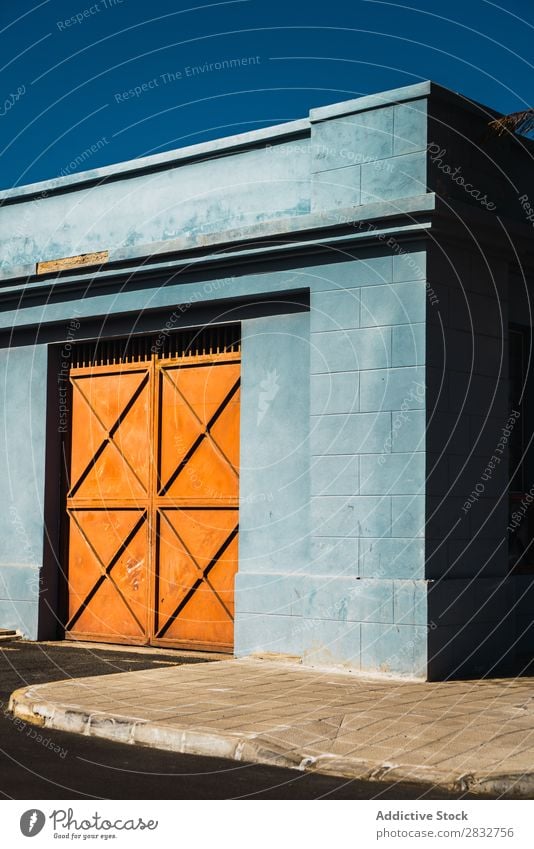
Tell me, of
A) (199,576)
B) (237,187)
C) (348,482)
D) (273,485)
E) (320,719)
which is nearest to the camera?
(320,719)

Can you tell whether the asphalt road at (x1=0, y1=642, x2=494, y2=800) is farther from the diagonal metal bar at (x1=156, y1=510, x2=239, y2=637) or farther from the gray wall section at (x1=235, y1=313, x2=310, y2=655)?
the diagonal metal bar at (x1=156, y1=510, x2=239, y2=637)

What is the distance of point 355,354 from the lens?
426 inches

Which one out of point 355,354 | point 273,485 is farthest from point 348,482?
point 355,354

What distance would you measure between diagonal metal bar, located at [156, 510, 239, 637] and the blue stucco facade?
44 cm

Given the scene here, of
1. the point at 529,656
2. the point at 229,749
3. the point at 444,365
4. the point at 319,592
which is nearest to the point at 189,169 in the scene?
the point at 444,365

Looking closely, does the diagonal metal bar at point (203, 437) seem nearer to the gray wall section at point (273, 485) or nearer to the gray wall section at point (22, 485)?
the gray wall section at point (273, 485)

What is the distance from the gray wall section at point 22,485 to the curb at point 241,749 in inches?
194

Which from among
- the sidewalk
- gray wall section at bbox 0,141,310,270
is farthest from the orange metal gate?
the sidewalk

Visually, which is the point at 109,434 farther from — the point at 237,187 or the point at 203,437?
the point at 237,187

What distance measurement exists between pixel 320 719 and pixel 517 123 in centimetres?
610

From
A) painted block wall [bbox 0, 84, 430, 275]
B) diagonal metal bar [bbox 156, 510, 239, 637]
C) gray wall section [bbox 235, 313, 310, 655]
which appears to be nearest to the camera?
painted block wall [bbox 0, 84, 430, 275]

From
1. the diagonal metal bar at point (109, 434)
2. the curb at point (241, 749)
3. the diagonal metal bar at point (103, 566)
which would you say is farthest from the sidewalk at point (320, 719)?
the diagonal metal bar at point (109, 434)

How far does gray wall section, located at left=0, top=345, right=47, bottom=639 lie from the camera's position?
13.5 meters

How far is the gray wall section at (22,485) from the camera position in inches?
533
